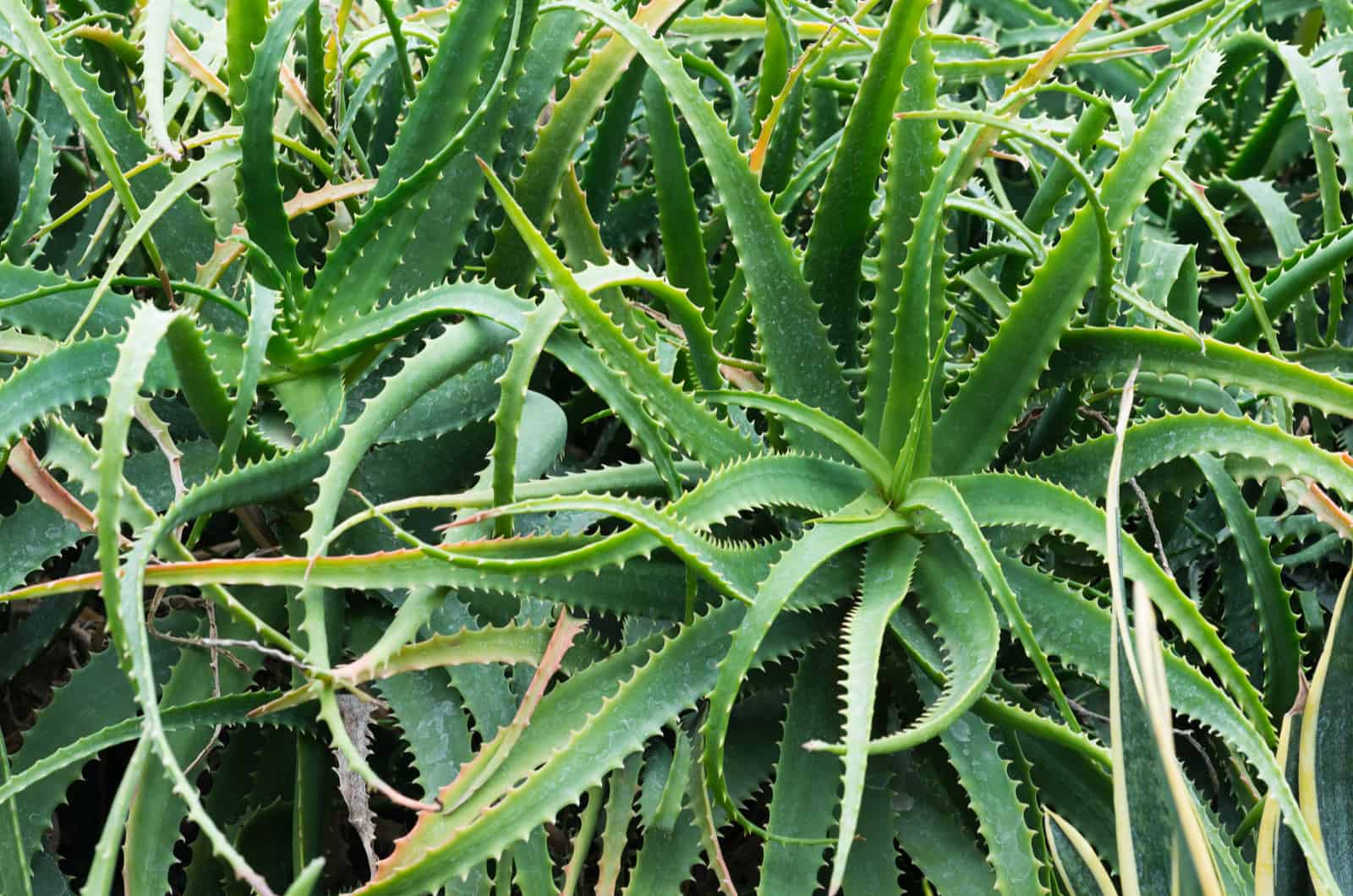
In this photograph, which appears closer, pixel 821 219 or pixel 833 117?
pixel 821 219

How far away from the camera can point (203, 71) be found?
0.80 m

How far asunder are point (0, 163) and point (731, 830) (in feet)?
2.26

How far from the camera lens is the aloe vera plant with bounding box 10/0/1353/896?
571 mm

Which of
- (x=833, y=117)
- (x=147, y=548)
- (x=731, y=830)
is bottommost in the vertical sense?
(x=731, y=830)

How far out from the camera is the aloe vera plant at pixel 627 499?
571mm

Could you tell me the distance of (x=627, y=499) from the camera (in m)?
0.57

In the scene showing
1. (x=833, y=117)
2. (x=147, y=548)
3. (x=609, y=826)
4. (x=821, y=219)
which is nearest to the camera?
(x=147, y=548)

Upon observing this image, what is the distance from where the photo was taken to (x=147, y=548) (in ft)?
1.67

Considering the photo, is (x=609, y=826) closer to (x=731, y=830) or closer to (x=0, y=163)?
(x=731, y=830)

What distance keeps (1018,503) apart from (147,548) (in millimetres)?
447

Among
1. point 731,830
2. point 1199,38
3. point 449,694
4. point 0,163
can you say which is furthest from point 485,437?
point 1199,38

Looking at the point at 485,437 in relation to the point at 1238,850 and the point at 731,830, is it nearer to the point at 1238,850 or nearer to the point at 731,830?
the point at 731,830

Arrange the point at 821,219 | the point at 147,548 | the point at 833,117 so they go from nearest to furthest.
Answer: the point at 147,548 < the point at 821,219 < the point at 833,117

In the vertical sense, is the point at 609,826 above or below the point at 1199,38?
below
